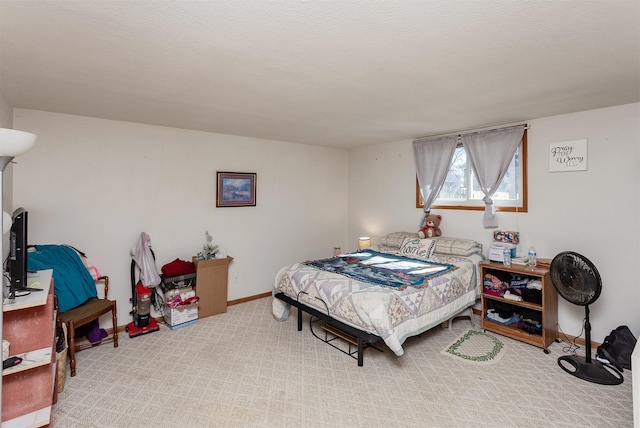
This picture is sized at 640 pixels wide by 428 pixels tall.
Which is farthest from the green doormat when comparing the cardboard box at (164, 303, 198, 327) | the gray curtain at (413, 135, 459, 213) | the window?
the cardboard box at (164, 303, 198, 327)

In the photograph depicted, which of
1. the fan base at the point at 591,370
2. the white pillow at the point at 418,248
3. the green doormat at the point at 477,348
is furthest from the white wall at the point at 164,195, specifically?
the fan base at the point at 591,370

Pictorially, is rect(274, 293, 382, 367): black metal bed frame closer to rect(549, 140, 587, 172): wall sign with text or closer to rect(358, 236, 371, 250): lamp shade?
rect(358, 236, 371, 250): lamp shade

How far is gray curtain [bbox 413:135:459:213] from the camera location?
430 centimetres

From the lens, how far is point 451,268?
140 inches

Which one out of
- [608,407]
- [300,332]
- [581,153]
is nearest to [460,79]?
[581,153]

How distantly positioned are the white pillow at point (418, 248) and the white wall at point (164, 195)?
174 cm

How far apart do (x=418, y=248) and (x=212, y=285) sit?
2.70m

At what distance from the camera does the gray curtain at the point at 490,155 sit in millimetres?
3697

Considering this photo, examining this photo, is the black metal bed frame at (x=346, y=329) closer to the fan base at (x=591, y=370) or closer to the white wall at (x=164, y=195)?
the white wall at (x=164, y=195)

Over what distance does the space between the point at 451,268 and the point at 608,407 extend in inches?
63.4

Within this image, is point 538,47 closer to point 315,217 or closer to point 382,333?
point 382,333

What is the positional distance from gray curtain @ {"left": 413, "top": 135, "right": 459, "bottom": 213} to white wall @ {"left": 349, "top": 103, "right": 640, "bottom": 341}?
71 centimetres

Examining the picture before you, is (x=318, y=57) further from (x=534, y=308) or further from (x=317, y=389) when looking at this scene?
(x=534, y=308)

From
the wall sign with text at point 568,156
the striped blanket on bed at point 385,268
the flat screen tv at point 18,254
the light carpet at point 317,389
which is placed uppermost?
the wall sign with text at point 568,156
